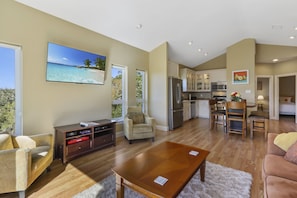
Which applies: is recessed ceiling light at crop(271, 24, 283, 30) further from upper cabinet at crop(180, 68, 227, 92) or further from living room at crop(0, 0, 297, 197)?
living room at crop(0, 0, 297, 197)

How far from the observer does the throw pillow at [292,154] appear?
1747 millimetres

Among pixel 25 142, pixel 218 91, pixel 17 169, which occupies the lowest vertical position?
pixel 17 169

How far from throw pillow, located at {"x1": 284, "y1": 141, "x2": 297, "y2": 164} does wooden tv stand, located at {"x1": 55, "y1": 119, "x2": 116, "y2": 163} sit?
3.08 meters

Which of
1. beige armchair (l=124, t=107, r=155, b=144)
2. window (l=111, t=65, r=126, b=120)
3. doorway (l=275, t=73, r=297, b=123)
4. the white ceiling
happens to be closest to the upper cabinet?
the white ceiling

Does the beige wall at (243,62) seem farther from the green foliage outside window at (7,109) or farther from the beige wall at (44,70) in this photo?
the green foliage outside window at (7,109)

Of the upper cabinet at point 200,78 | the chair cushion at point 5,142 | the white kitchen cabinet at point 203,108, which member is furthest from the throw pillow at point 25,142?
the white kitchen cabinet at point 203,108

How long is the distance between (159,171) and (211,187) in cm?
89

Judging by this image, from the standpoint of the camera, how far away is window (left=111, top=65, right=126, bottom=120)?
14.4 ft

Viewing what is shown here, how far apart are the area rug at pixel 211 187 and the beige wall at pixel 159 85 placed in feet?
9.56

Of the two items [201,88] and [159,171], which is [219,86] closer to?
[201,88]

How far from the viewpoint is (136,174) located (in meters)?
1.57

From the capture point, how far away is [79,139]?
299cm

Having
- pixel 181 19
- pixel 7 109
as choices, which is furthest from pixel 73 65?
pixel 181 19

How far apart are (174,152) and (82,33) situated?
3.20 meters
